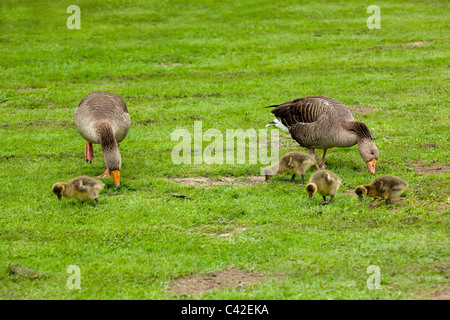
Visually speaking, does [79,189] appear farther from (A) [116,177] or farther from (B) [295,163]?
(B) [295,163]

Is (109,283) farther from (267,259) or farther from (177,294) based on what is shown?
(267,259)

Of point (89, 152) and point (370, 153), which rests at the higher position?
point (370, 153)

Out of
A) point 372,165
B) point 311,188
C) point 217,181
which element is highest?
point 372,165

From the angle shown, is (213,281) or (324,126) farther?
(324,126)

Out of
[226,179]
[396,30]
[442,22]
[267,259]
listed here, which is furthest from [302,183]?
[442,22]

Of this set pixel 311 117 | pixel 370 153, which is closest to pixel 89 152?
pixel 311 117

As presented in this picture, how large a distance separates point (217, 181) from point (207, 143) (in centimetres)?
241

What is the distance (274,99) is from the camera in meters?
17.7

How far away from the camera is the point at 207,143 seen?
1428 cm

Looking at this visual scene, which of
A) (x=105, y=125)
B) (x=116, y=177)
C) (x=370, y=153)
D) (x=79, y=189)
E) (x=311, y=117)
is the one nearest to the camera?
(x=79, y=189)

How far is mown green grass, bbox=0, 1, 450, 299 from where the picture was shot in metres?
8.12

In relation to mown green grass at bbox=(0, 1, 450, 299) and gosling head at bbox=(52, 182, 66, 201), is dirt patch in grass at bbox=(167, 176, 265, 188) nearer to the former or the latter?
mown green grass at bbox=(0, 1, 450, 299)

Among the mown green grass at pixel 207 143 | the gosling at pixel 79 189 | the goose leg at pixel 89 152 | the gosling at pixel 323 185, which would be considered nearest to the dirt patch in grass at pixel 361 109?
the mown green grass at pixel 207 143

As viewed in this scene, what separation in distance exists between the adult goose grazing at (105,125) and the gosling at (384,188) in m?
4.54
